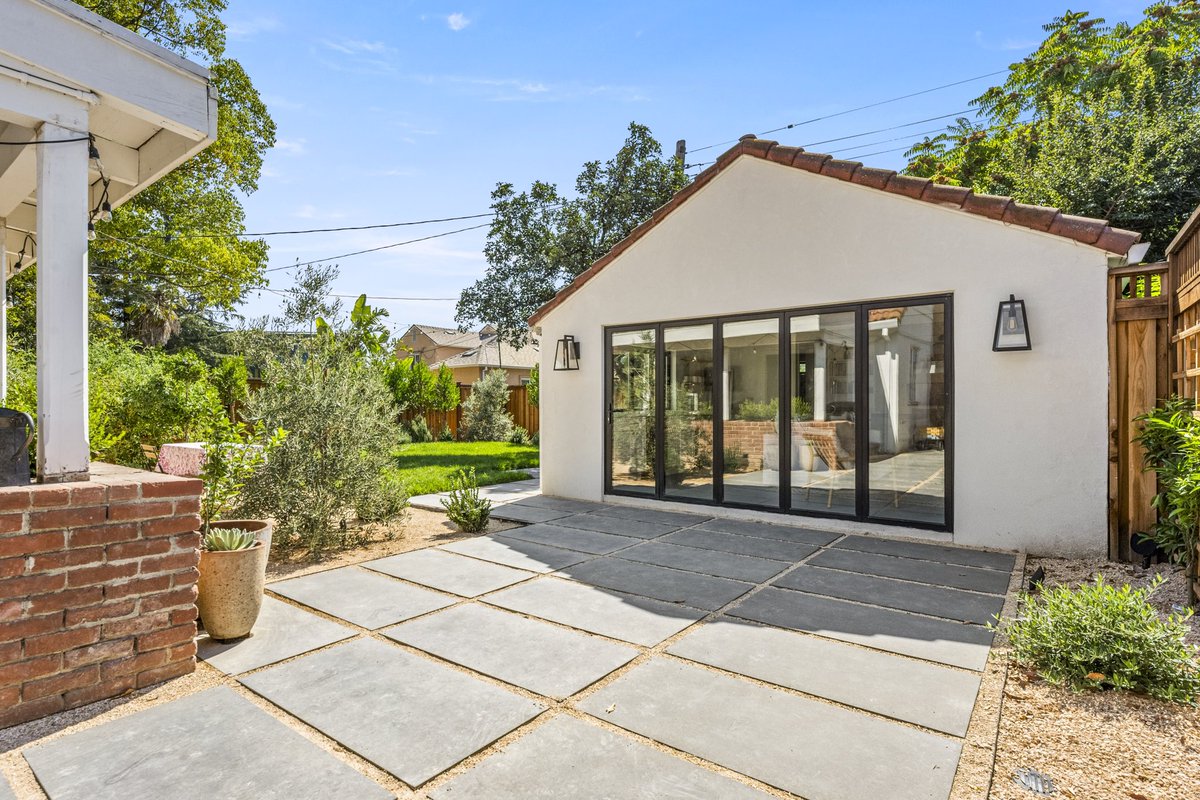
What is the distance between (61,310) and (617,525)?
464cm

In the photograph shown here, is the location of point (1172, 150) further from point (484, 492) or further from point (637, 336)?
point (484, 492)

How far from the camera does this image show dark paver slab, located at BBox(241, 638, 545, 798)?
2205 mm

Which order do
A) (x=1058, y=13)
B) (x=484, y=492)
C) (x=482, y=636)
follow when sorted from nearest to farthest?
(x=482, y=636)
(x=484, y=492)
(x=1058, y=13)

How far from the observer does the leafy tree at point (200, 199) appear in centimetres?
1345

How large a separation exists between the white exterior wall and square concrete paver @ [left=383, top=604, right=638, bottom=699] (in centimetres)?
354

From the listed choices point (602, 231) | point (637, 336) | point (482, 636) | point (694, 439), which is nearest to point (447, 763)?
point (482, 636)

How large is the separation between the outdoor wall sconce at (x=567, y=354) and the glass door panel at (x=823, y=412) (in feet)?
8.98

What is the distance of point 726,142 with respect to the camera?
1349 centimetres

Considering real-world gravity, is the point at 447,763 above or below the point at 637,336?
below

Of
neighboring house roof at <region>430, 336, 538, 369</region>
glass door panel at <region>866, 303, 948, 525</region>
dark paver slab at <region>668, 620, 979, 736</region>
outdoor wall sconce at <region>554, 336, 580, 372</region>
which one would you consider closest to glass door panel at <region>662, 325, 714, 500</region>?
outdoor wall sconce at <region>554, 336, 580, 372</region>

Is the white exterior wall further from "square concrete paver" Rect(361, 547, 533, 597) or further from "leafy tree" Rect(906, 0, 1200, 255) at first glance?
"leafy tree" Rect(906, 0, 1200, 255)

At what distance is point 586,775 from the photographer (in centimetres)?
205

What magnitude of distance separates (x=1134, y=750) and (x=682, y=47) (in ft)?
34.5

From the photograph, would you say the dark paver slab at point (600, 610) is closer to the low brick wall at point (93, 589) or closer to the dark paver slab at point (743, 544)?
the dark paver slab at point (743, 544)
